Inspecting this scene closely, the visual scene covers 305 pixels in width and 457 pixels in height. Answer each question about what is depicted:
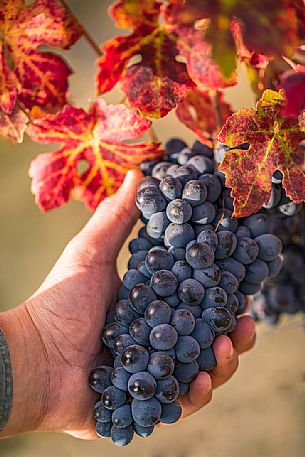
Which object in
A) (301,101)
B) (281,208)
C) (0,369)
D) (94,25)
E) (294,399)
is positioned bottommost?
(294,399)

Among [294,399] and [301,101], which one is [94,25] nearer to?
[294,399]

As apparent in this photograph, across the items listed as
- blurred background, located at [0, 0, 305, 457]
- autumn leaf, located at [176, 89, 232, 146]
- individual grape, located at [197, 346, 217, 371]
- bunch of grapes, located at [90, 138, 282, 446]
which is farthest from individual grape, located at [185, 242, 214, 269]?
blurred background, located at [0, 0, 305, 457]

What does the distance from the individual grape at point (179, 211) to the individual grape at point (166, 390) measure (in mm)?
183

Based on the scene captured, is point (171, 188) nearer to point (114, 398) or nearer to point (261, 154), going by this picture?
point (261, 154)

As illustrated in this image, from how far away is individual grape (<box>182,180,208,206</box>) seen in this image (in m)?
0.69

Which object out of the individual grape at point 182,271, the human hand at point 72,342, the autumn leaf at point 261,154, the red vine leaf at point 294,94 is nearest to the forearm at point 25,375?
the human hand at point 72,342

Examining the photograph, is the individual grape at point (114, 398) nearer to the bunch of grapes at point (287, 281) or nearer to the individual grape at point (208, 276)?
the individual grape at point (208, 276)

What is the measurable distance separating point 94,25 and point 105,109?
67.3 inches

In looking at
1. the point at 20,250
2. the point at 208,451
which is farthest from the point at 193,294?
the point at 20,250

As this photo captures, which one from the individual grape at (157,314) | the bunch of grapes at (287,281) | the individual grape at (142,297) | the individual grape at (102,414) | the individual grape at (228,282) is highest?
the individual grape at (142,297)

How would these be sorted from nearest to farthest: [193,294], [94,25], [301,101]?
[301,101] < [193,294] < [94,25]

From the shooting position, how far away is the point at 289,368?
55.3 inches

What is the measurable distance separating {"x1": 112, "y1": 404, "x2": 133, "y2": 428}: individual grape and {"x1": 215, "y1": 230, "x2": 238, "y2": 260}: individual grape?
21 centimetres

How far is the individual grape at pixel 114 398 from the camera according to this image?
66 cm
